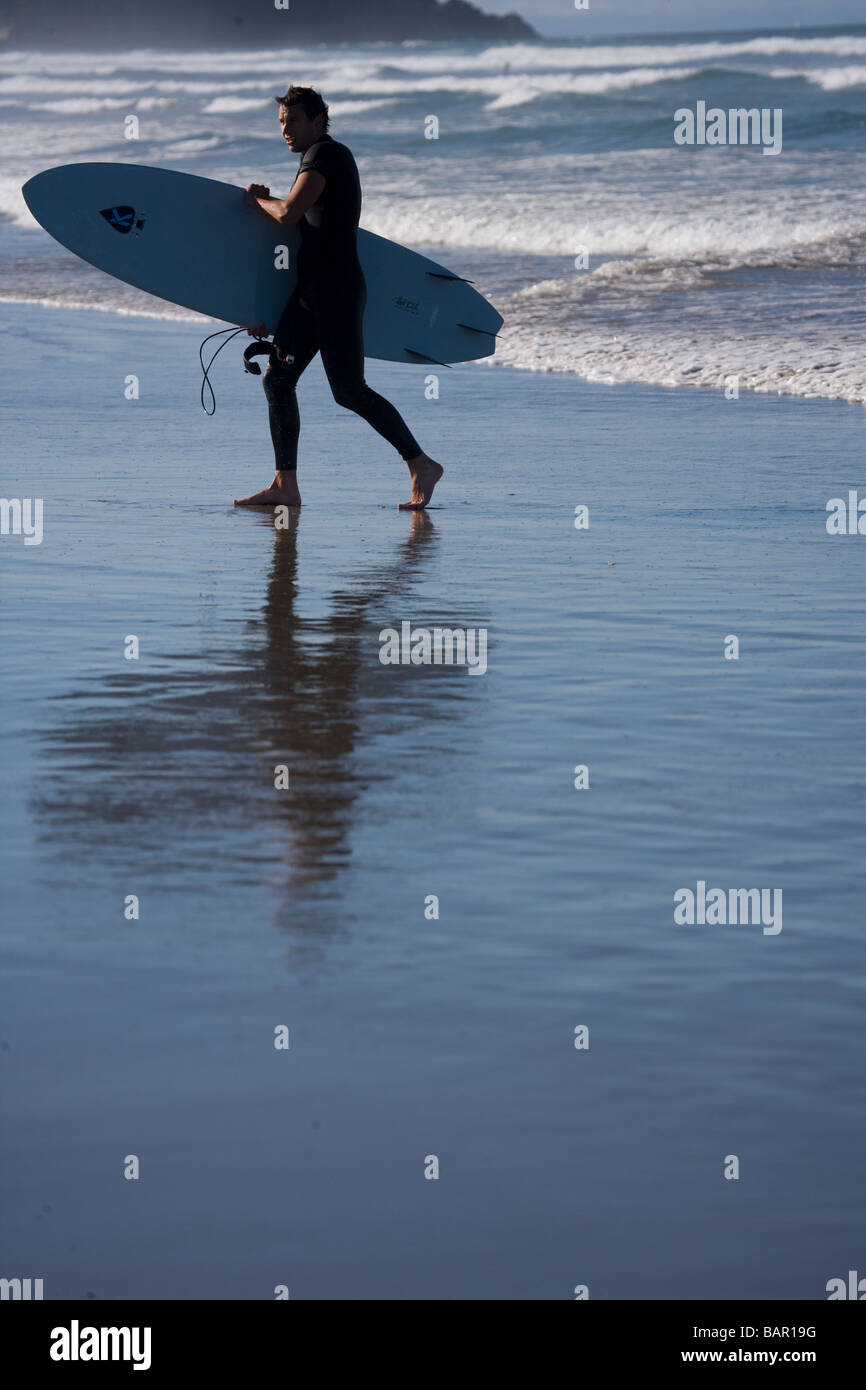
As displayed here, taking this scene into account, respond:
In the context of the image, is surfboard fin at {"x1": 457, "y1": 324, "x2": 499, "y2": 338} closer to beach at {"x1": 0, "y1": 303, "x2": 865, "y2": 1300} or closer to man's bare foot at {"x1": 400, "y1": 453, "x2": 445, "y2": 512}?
man's bare foot at {"x1": 400, "y1": 453, "x2": 445, "y2": 512}

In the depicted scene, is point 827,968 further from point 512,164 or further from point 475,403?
point 512,164

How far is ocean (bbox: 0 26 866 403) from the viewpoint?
543 inches

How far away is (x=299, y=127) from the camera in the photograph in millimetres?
7742

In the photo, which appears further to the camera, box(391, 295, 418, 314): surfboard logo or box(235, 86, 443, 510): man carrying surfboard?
A: box(391, 295, 418, 314): surfboard logo

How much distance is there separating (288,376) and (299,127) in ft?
3.34

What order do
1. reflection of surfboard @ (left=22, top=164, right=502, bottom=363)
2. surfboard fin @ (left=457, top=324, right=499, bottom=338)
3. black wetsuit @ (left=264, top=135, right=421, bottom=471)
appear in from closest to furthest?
black wetsuit @ (left=264, top=135, right=421, bottom=471) < reflection of surfboard @ (left=22, top=164, right=502, bottom=363) < surfboard fin @ (left=457, top=324, right=499, bottom=338)

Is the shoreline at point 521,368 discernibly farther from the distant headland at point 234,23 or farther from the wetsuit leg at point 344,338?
the distant headland at point 234,23

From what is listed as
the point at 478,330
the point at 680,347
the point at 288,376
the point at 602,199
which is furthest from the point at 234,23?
the point at 288,376

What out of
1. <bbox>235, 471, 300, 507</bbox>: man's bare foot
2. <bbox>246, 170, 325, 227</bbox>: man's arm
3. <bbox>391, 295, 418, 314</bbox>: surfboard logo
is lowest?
<bbox>235, 471, 300, 507</bbox>: man's bare foot

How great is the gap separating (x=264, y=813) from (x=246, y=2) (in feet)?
484

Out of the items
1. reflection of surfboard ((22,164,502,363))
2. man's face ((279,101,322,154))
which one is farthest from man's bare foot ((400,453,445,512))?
man's face ((279,101,322,154))

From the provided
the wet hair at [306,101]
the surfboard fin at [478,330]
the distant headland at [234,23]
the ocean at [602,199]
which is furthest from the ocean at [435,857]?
the distant headland at [234,23]

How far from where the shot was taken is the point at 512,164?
29.5m
